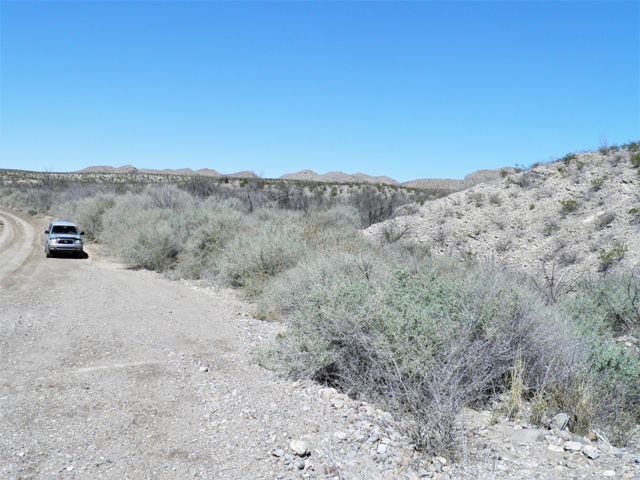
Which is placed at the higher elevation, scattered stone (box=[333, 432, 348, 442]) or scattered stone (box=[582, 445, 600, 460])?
scattered stone (box=[582, 445, 600, 460])

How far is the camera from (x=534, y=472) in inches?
128

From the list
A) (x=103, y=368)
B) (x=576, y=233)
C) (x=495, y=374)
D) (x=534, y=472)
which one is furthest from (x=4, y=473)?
(x=576, y=233)

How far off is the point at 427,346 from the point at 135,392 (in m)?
3.46

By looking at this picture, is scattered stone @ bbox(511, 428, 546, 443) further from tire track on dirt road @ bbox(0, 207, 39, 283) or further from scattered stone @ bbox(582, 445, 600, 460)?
tire track on dirt road @ bbox(0, 207, 39, 283)

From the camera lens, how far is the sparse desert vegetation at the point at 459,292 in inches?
170

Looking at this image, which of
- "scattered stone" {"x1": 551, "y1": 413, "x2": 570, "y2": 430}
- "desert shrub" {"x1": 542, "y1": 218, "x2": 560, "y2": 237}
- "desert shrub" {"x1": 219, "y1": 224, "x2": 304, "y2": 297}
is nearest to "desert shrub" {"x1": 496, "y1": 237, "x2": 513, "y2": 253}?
"desert shrub" {"x1": 542, "y1": 218, "x2": 560, "y2": 237}

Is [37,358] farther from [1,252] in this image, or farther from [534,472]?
[1,252]

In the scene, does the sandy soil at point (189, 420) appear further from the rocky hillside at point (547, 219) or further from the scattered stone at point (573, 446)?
the rocky hillside at point (547, 219)

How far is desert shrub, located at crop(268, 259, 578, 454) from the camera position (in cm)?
409

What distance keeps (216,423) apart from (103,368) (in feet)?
7.61

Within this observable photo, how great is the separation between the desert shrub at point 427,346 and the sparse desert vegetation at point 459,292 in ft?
0.07

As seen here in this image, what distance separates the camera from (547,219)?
13875mm

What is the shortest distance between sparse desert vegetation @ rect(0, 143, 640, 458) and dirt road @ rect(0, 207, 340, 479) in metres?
0.83

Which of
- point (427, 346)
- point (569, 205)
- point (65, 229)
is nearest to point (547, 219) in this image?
point (569, 205)
